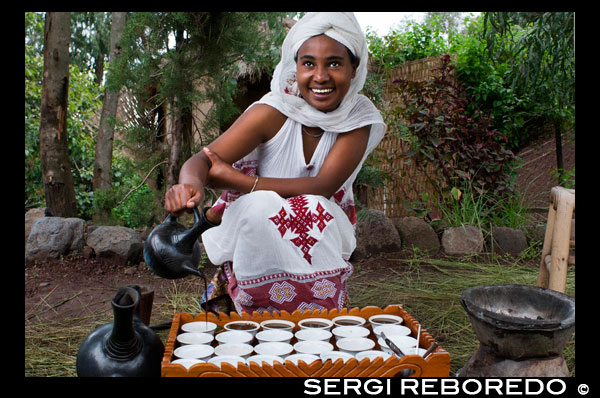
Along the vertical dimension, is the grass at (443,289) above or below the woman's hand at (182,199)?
below

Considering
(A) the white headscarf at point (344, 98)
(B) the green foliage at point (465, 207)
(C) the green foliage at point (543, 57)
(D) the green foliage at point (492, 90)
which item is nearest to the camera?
(A) the white headscarf at point (344, 98)

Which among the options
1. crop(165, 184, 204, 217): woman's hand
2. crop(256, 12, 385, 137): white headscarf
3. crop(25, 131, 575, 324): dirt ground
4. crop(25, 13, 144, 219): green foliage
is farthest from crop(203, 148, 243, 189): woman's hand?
crop(25, 13, 144, 219): green foliage

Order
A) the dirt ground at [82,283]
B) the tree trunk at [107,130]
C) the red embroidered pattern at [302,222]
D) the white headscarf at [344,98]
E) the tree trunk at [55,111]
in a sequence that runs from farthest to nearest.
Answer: the tree trunk at [107,130], the tree trunk at [55,111], the dirt ground at [82,283], the white headscarf at [344,98], the red embroidered pattern at [302,222]

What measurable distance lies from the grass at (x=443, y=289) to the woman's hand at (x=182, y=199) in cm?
131

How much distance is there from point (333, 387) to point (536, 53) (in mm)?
4573

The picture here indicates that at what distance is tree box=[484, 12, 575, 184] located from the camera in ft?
13.8

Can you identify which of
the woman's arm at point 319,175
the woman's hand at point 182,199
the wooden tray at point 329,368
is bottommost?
the wooden tray at point 329,368

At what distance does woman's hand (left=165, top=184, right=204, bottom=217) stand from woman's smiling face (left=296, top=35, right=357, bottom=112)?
80 centimetres

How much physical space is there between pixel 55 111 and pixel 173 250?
145 inches

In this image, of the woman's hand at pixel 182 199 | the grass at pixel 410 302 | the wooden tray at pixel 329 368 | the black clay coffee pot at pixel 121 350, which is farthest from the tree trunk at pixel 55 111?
the wooden tray at pixel 329 368

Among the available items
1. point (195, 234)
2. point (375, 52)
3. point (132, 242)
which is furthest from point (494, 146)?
point (195, 234)

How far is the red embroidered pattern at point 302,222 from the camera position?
2.05 meters

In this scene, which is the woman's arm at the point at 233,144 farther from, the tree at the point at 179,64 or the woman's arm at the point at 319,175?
the tree at the point at 179,64

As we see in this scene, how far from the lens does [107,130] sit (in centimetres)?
550
